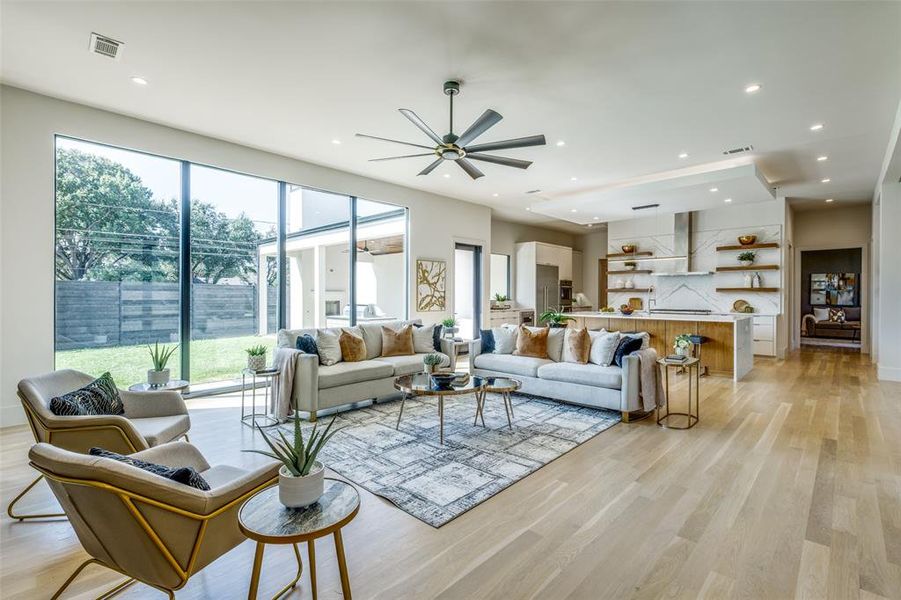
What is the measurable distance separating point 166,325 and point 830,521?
20.2 feet

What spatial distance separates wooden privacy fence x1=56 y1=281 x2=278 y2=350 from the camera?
449cm

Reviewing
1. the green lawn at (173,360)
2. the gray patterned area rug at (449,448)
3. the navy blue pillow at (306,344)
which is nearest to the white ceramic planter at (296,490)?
the gray patterned area rug at (449,448)

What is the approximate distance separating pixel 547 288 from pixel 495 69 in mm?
7796

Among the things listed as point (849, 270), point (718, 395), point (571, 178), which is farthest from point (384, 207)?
point (849, 270)

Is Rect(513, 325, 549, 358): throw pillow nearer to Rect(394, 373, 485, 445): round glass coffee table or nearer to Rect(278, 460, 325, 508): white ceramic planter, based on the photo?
Rect(394, 373, 485, 445): round glass coffee table

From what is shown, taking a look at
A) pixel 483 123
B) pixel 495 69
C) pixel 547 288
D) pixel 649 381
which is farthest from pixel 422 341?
pixel 547 288

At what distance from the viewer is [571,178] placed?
6934mm

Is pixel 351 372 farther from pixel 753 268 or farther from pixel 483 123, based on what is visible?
pixel 753 268

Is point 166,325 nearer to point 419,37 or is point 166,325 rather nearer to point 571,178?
point 419,37

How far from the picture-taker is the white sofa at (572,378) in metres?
4.33

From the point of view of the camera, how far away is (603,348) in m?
4.80

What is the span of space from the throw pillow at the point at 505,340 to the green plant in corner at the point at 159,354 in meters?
3.65

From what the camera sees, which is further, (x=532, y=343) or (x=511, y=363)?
(x=532, y=343)

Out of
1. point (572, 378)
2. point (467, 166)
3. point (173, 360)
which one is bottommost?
point (572, 378)
